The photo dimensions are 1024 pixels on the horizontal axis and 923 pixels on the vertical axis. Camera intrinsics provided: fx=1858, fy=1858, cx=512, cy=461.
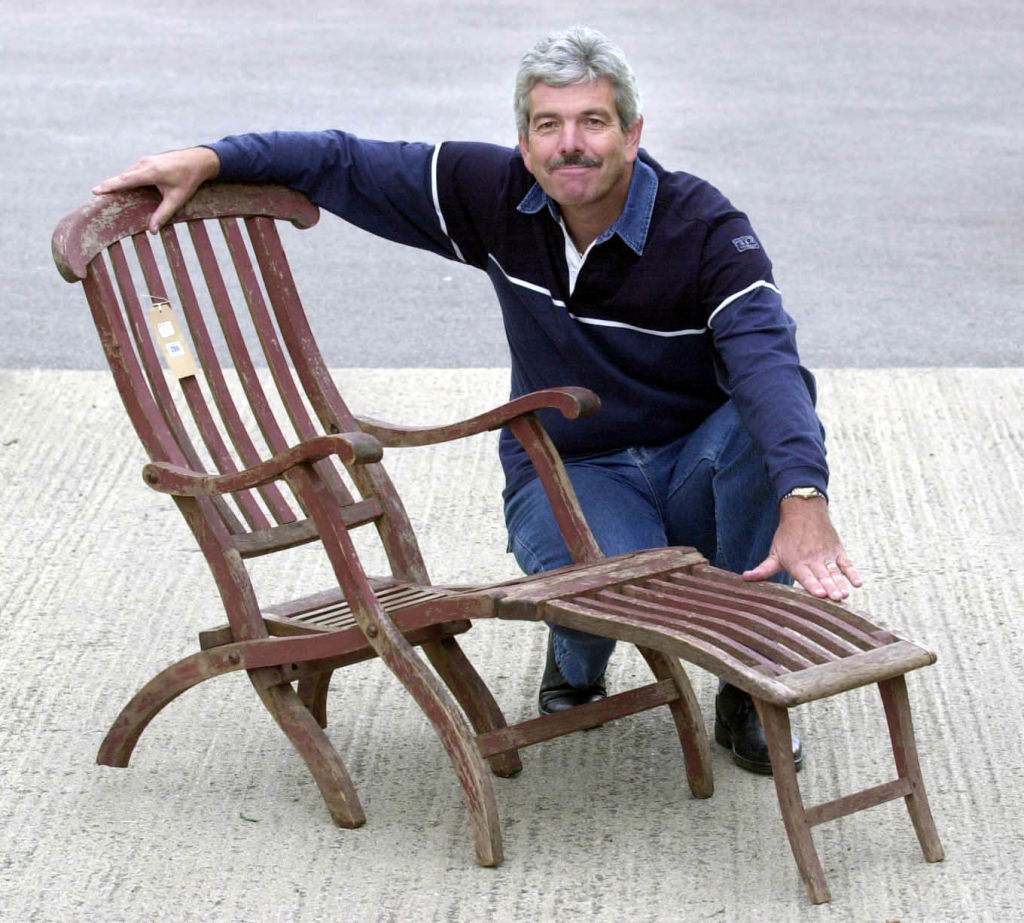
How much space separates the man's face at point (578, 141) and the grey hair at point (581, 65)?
0.01m

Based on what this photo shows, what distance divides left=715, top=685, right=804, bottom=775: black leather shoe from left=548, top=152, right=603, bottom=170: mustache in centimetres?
115

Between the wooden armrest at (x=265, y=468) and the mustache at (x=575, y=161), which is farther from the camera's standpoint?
the mustache at (x=575, y=161)

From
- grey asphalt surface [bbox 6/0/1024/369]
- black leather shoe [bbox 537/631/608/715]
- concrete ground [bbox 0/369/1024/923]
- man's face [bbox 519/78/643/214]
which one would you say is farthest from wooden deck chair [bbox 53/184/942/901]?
grey asphalt surface [bbox 6/0/1024/369]

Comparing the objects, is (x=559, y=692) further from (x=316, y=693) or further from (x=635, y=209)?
(x=635, y=209)

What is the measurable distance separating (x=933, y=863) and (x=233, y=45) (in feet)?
33.5

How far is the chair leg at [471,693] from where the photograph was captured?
12.8ft

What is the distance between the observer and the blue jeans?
3898mm

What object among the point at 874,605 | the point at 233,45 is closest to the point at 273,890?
the point at 874,605

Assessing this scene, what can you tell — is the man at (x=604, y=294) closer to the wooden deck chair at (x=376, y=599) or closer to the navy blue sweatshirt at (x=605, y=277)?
the navy blue sweatshirt at (x=605, y=277)

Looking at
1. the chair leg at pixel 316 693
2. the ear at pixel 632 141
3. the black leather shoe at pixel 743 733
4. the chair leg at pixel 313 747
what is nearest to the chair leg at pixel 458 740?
the chair leg at pixel 313 747

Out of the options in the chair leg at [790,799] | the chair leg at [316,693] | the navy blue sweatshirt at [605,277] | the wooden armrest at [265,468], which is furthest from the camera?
the chair leg at [316,693]

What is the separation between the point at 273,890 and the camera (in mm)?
3441

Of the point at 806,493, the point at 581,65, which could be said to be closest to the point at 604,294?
the point at 581,65

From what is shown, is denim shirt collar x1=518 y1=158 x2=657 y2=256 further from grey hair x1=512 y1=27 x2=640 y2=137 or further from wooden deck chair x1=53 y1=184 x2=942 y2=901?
wooden deck chair x1=53 y1=184 x2=942 y2=901
